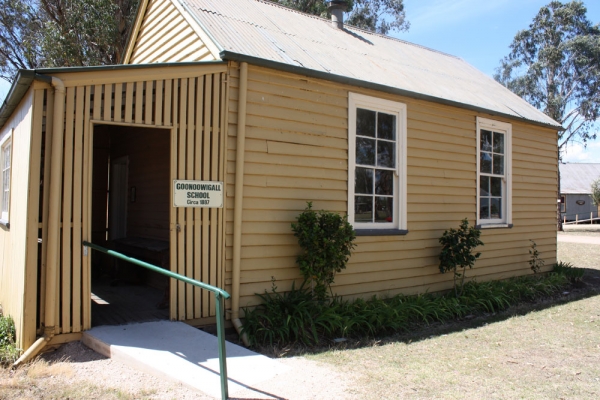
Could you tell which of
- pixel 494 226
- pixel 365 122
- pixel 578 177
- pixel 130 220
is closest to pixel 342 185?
pixel 365 122

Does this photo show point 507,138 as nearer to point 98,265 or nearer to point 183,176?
point 183,176

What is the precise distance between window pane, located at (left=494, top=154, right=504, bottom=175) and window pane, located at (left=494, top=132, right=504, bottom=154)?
12 centimetres

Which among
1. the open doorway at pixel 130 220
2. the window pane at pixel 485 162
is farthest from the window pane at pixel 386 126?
the open doorway at pixel 130 220

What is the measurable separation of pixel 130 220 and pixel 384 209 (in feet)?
16.0

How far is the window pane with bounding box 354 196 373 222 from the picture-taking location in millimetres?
7207

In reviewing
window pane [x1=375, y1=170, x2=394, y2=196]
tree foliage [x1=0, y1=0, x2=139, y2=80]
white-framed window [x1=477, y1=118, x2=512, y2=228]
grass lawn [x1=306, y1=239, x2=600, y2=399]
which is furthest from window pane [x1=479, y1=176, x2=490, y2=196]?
tree foliage [x1=0, y1=0, x2=139, y2=80]

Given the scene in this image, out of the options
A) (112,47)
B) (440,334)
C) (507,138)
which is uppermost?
(112,47)

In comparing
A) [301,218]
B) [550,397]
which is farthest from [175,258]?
[550,397]

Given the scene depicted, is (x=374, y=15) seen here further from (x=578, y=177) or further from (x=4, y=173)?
(x=578, y=177)

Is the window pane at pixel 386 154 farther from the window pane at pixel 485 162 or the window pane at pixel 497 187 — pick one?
the window pane at pixel 497 187

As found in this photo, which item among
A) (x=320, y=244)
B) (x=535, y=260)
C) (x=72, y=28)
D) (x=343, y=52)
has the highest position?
(x=72, y=28)

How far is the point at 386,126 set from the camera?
7621 millimetres

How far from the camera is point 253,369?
434cm

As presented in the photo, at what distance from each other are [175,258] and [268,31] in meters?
4.05
